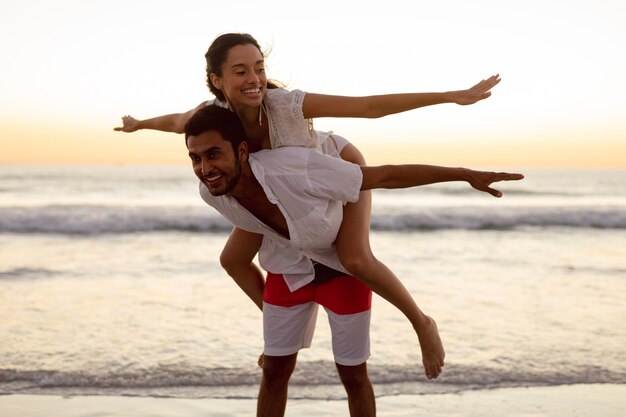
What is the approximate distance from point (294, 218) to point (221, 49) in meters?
0.99

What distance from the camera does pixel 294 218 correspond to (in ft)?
9.32

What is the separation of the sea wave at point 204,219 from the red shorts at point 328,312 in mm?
13104

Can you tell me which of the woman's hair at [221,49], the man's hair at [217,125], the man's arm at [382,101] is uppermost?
the woman's hair at [221,49]

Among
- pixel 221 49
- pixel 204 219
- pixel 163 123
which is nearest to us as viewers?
pixel 221 49

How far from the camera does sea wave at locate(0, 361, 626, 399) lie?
15.0 ft

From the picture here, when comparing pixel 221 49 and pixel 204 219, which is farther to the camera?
pixel 204 219

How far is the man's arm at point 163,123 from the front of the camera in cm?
336

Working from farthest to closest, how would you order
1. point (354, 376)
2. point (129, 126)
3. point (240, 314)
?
point (240, 314)
point (129, 126)
point (354, 376)

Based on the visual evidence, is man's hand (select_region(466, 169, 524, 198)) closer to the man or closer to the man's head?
the man

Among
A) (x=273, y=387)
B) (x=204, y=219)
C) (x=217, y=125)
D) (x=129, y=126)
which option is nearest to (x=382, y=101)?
(x=217, y=125)

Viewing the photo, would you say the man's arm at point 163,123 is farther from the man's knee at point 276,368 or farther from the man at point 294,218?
the man's knee at point 276,368

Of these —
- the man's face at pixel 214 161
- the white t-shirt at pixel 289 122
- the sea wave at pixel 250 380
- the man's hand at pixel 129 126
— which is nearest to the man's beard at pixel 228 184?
the man's face at pixel 214 161

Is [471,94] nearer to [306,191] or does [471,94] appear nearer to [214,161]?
[306,191]

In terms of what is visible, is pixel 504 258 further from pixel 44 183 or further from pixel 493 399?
pixel 44 183
